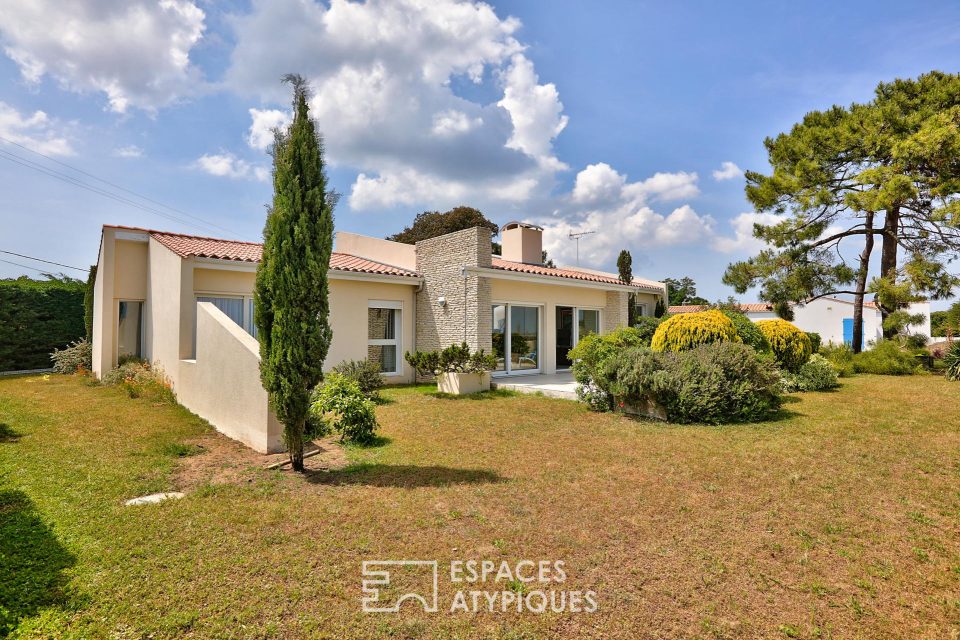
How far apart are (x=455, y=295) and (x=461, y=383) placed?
317cm

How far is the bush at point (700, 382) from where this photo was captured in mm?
9516

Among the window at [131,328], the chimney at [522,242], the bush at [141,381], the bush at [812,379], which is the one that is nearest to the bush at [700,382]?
the bush at [812,379]

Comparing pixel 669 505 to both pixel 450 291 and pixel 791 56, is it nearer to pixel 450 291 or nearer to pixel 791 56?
pixel 450 291

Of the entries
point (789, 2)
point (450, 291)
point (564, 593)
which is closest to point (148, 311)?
point (450, 291)

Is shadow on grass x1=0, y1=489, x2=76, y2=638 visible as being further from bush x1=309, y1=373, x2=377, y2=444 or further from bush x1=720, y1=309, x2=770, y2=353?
bush x1=720, y1=309, x2=770, y2=353

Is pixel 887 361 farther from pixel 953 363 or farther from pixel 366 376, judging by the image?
pixel 366 376

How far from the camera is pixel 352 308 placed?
48.9 ft

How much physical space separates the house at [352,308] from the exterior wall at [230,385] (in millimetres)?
38

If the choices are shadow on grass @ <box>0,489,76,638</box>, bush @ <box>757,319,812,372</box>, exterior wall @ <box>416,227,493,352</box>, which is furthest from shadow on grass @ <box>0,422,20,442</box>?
bush @ <box>757,319,812,372</box>

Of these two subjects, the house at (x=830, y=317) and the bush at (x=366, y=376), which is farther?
the house at (x=830, y=317)

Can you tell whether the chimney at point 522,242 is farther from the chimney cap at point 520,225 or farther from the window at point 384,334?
the window at point 384,334

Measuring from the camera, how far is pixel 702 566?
388cm

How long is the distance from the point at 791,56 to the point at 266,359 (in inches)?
575
